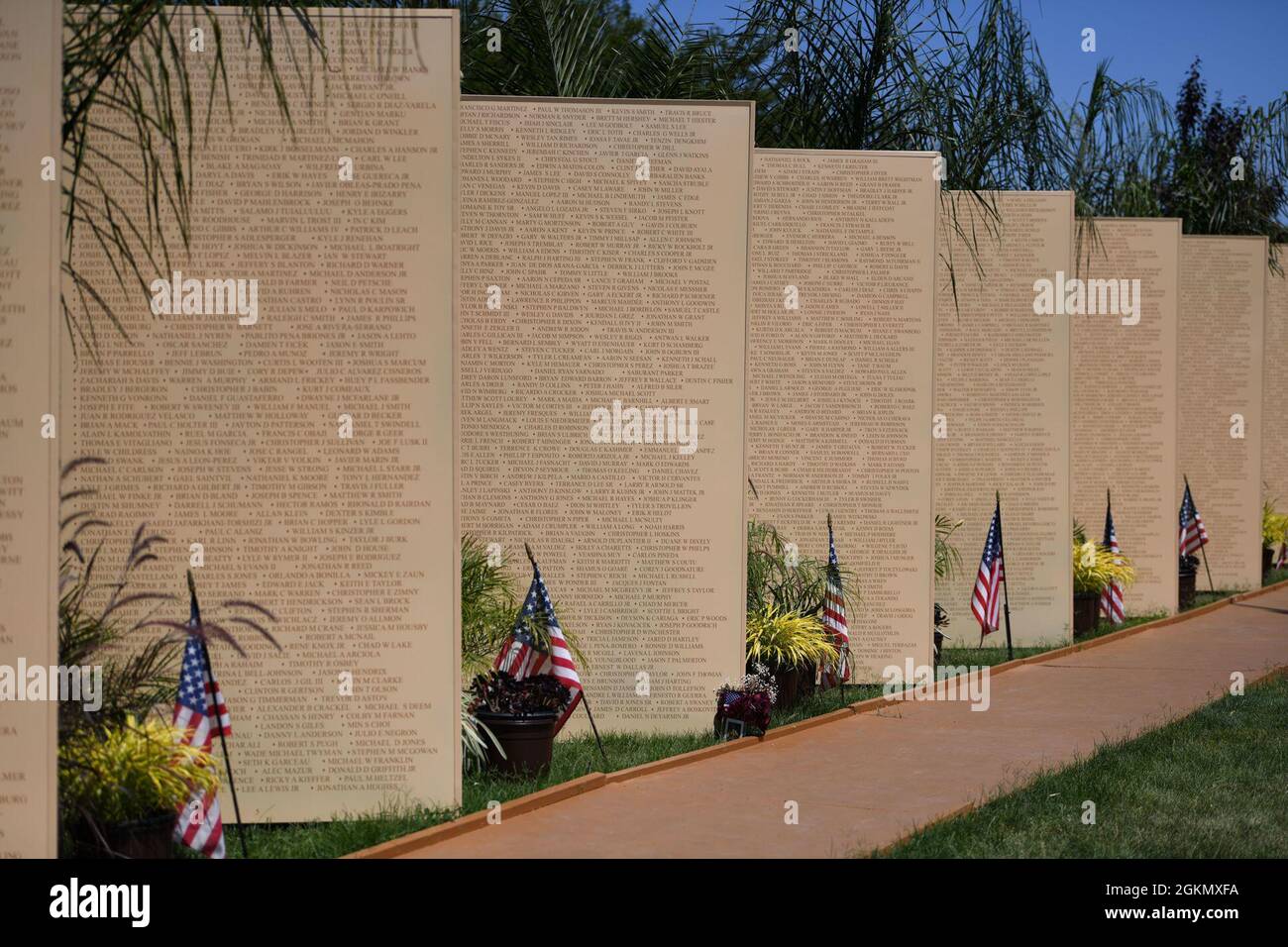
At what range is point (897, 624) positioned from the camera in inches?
503

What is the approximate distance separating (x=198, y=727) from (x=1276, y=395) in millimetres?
19661

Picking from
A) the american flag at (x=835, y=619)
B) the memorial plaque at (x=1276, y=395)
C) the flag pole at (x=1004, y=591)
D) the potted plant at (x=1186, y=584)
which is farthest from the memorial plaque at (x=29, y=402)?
the memorial plaque at (x=1276, y=395)

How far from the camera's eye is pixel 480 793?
8.18 metres

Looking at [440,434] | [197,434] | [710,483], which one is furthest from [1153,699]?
[197,434]

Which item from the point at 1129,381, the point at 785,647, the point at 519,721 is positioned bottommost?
the point at 519,721

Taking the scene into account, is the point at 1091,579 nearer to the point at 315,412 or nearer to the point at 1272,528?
the point at 1272,528

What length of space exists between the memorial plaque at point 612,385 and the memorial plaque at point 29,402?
179 inches

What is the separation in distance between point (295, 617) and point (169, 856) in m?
1.57

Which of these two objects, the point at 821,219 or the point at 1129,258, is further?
the point at 1129,258

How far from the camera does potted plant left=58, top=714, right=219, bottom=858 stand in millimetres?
6344

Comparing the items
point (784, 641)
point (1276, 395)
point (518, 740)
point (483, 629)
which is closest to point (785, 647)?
point (784, 641)

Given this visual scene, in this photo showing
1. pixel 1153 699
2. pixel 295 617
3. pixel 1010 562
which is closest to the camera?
pixel 295 617

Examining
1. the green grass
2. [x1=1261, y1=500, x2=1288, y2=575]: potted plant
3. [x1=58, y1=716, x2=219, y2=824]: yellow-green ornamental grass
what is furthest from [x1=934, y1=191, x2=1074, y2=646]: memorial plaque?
[x1=58, y1=716, x2=219, y2=824]: yellow-green ornamental grass

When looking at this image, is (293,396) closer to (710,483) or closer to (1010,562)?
(710,483)
